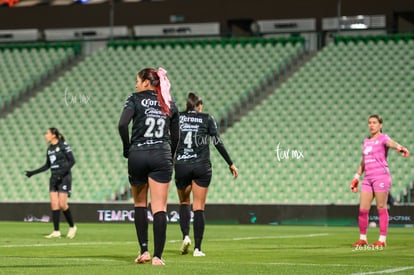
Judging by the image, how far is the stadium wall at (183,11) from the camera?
123 feet

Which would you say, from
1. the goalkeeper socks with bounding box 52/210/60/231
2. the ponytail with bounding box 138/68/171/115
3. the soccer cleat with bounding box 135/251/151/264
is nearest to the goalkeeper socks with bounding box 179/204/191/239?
the soccer cleat with bounding box 135/251/151/264

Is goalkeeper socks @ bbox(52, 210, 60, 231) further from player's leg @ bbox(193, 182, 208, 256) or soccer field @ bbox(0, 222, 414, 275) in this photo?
player's leg @ bbox(193, 182, 208, 256)

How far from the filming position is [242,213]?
28453 millimetres

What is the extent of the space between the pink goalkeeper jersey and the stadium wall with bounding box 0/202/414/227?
38.4 ft

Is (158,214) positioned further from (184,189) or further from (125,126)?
(184,189)

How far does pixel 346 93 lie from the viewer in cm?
3347

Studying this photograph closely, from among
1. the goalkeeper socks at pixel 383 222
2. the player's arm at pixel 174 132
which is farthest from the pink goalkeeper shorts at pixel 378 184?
the player's arm at pixel 174 132

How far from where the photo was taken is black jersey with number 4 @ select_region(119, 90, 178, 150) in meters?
11.2

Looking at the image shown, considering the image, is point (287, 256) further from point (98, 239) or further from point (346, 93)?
point (346, 93)

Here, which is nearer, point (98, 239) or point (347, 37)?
point (98, 239)

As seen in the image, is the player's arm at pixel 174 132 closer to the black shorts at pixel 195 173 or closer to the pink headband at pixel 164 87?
the pink headband at pixel 164 87

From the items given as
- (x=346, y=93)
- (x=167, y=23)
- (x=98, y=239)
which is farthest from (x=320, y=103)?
(x=98, y=239)

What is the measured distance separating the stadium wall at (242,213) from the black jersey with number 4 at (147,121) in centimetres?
→ 1701

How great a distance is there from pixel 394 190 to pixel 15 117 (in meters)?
15.5
